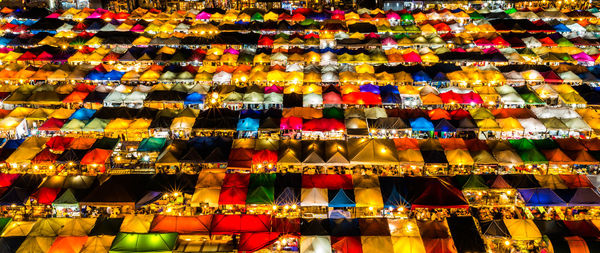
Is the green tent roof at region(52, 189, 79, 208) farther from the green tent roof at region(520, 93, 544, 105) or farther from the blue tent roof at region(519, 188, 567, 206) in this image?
the green tent roof at region(520, 93, 544, 105)

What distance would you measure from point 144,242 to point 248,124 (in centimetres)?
622

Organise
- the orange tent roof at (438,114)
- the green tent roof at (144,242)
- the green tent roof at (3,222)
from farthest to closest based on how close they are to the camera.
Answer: the orange tent roof at (438,114) < the green tent roof at (3,222) < the green tent roof at (144,242)

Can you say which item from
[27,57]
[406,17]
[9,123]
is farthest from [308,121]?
→ [27,57]

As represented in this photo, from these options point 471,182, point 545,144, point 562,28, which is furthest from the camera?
point 562,28

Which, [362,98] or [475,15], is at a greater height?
[475,15]

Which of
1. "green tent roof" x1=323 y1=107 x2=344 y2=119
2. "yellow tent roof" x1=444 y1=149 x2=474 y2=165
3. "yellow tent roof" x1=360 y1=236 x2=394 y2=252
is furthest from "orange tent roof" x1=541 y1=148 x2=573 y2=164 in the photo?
"green tent roof" x1=323 y1=107 x2=344 y2=119

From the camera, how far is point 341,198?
13648 mm

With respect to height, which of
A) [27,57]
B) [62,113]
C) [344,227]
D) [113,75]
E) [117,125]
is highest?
[27,57]

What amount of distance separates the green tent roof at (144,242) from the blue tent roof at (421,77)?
1262 centimetres

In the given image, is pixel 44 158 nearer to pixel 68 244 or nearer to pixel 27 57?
pixel 68 244

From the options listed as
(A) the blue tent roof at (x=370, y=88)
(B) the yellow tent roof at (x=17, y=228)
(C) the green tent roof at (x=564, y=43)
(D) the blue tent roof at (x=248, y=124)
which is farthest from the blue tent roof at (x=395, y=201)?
(C) the green tent roof at (x=564, y=43)

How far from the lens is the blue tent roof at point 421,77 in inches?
791

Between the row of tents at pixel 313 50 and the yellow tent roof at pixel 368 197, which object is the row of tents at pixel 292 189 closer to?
the yellow tent roof at pixel 368 197

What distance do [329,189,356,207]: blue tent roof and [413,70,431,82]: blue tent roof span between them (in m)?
8.27
